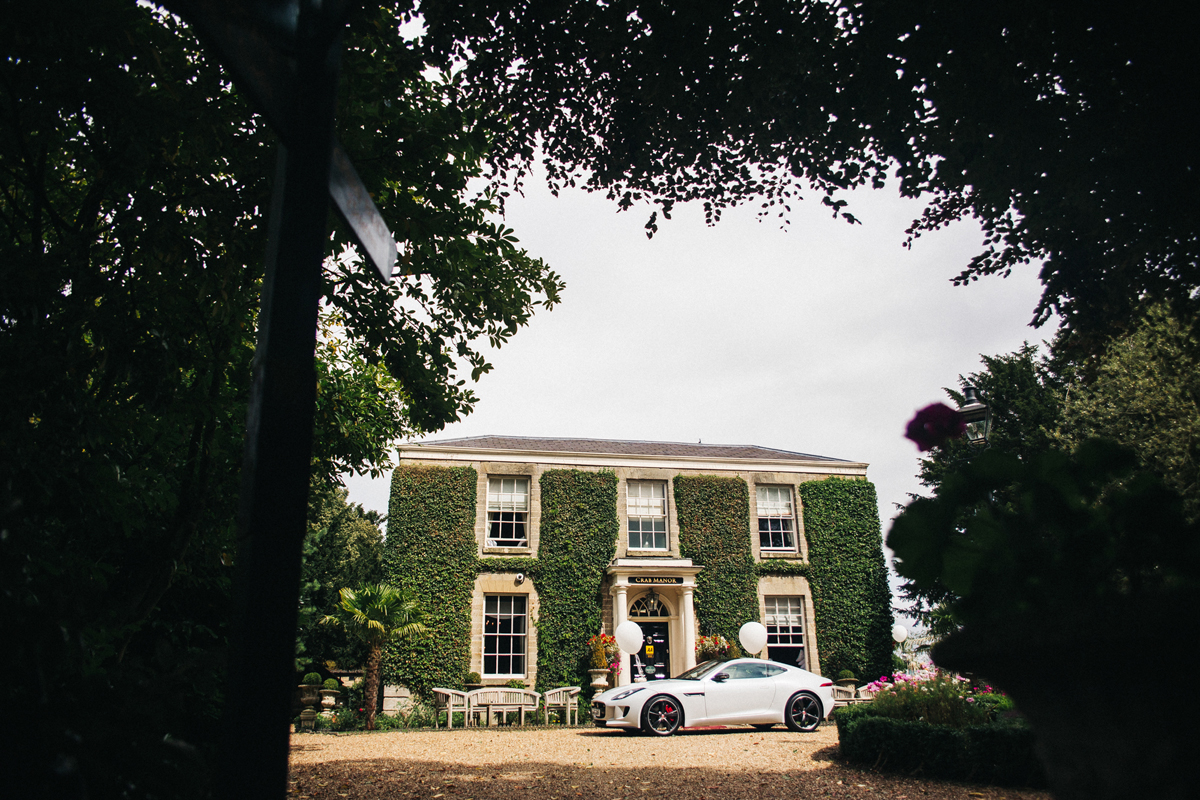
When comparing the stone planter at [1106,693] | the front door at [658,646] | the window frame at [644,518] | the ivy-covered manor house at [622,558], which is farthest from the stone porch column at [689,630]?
the stone planter at [1106,693]

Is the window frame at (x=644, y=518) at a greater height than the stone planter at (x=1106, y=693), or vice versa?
the window frame at (x=644, y=518)

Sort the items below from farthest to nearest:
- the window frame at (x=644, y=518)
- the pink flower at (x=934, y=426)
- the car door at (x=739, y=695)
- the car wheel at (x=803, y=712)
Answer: the window frame at (x=644, y=518) → the car wheel at (x=803, y=712) → the car door at (x=739, y=695) → the pink flower at (x=934, y=426)

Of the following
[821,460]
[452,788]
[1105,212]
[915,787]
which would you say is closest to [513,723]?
[452,788]

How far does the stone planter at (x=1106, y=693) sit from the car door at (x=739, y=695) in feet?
40.0

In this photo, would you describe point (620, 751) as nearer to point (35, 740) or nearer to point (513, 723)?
point (513, 723)

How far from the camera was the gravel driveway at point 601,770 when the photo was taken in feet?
22.6

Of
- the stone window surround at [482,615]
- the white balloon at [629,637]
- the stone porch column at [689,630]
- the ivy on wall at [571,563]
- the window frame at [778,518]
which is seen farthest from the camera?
the window frame at [778,518]

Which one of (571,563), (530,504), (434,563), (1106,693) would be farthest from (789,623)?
(1106,693)

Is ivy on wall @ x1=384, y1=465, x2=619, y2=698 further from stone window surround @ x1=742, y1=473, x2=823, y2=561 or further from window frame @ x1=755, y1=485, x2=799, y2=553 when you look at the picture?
window frame @ x1=755, y1=485, x2=799, y2=553

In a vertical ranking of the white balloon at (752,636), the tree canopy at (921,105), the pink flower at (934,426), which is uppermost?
the tree canopy at (921,105)

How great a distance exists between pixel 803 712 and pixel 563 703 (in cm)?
624

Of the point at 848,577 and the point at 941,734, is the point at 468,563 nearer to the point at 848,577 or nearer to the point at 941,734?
the point at 848,577

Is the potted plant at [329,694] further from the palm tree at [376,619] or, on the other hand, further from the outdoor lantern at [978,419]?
the outdoor lantern at [978,419]

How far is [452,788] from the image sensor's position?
7.14 meters
